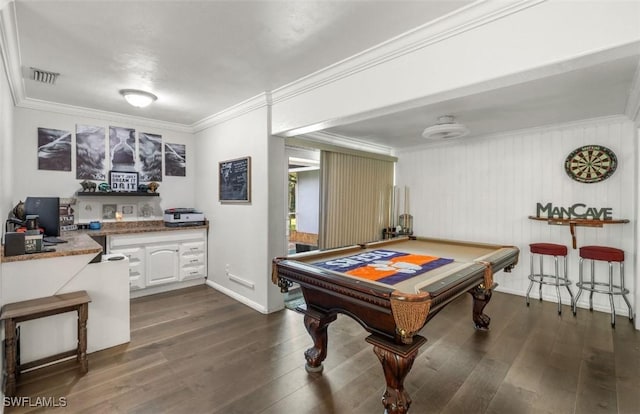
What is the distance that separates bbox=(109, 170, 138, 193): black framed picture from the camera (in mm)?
4152

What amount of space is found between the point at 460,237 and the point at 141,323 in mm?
4541

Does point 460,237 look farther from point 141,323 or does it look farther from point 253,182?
point 141,323

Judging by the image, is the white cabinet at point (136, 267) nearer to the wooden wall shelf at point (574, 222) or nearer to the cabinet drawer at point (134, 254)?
the cabinet drawer at point (134, 254)

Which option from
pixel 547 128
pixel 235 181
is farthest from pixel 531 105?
pixel 235 181

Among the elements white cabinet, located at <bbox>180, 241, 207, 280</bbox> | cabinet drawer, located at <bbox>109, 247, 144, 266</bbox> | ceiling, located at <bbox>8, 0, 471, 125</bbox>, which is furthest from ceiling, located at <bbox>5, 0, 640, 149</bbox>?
white cabinet, located at <bbox>180, 241, 207, 280</bbox>

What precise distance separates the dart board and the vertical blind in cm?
259

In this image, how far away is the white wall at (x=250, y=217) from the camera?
11.4 ft

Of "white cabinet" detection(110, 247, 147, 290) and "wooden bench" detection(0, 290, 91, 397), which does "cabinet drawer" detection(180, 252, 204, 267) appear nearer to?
"white cabinet" detection(110, 247, 147, 290)

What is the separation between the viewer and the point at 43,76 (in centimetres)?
278

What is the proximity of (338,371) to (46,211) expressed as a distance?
3.17 m

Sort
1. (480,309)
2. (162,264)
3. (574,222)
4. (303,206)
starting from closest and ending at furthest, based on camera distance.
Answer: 1. (480,309)
2. (574,222)
3. (162,264)
4. (303,206)

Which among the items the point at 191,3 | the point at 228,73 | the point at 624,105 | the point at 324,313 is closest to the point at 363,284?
the point at 324,313

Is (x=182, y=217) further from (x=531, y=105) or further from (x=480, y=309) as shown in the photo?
(x=531, y=105)

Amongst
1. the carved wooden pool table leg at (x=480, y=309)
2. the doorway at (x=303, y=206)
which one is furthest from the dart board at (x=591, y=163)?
the doorway at (x=303, y=206)
